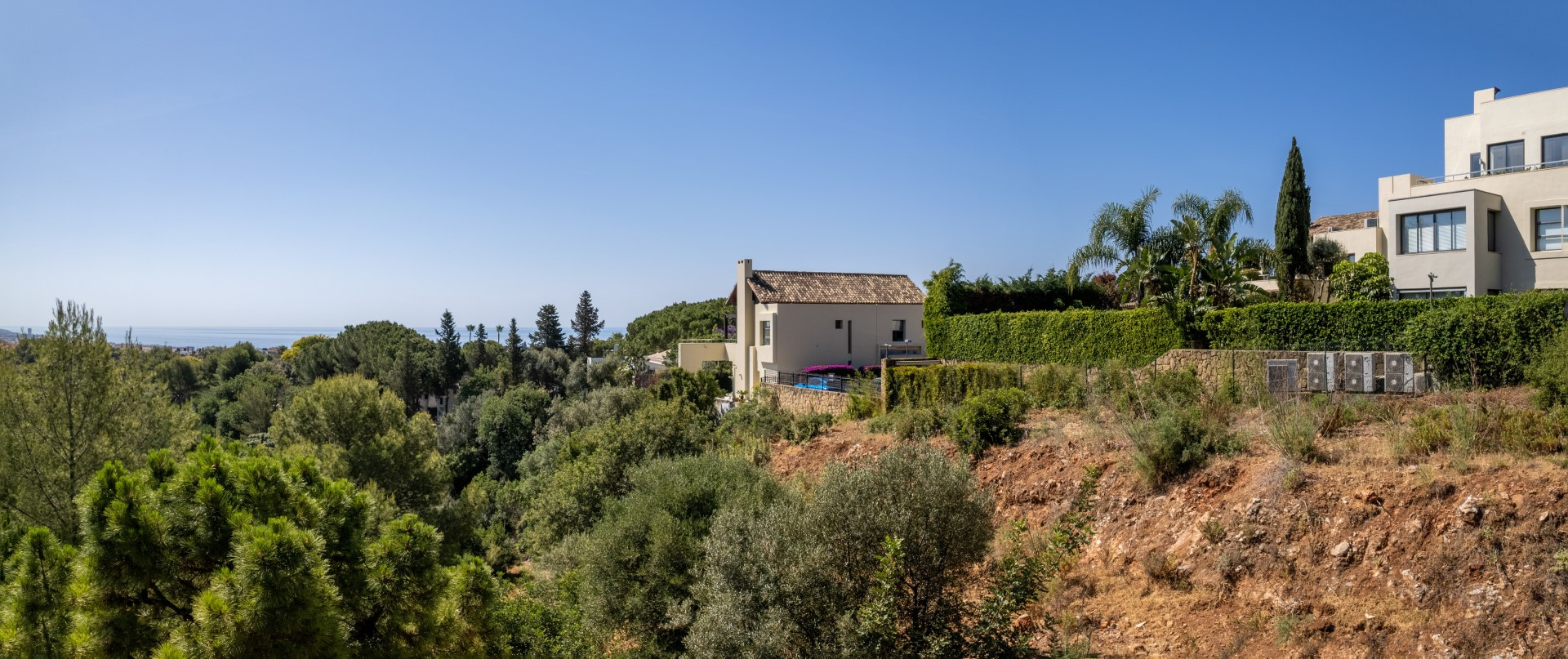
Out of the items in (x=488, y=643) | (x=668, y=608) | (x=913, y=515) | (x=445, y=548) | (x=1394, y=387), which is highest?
(x=1394, y=387)

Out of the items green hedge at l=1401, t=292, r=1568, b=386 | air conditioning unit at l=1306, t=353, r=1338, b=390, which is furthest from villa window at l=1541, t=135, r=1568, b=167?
air conditioning unit at l=1306, t=353, r=1338, b=390

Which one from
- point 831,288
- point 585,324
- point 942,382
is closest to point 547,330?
point 585,324

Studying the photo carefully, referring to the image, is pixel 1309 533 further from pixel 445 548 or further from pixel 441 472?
pixel 441 472

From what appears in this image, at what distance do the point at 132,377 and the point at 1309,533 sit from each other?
71.7ft

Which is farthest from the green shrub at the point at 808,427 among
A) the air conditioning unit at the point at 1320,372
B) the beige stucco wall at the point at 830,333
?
the air conditioning unit at the point at 1320,372

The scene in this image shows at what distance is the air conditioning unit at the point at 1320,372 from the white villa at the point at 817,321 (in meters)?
20.7

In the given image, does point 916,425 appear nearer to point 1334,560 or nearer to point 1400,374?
point 1400,374

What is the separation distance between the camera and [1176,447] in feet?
44.1

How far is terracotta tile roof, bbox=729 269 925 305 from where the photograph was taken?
123ft

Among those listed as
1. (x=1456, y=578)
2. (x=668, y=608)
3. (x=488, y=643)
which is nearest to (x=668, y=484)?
(x=668, y=608)

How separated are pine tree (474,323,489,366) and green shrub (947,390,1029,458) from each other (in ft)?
210

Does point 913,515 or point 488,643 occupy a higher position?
point 913,515

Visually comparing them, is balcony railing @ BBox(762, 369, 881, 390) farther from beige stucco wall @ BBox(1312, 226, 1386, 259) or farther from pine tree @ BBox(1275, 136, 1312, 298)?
beige stucco wall @ BBox(1312, 226, 1386, 259)

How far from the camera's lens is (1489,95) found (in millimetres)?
25562
